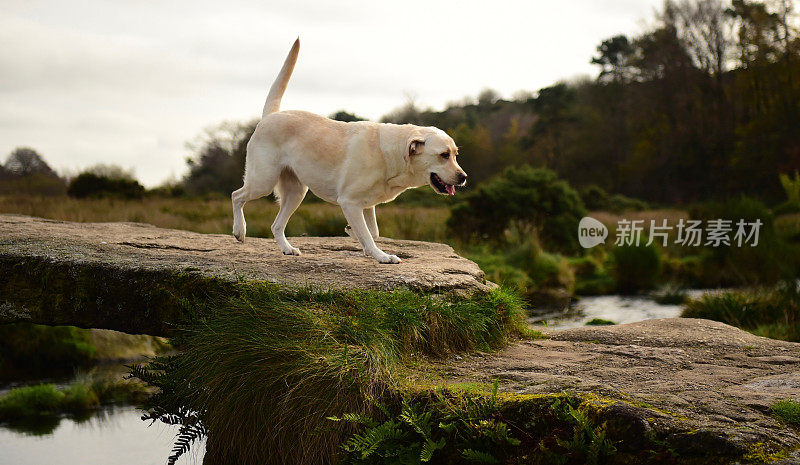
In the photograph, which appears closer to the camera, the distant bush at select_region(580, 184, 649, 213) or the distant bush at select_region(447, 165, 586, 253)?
the distant bush at select_region(447, 165, 586, 253)

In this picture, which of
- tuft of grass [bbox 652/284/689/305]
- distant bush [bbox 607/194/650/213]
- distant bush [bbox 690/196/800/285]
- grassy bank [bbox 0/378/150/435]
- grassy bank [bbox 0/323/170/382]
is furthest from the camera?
distant bush [bbox 607/194/650/213]

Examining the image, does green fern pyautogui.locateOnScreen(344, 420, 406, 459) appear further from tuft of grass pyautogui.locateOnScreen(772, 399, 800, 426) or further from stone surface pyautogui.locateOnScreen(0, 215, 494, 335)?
tuft of grass pyautogui.locateOnScreen(772, 399, 800, 426)

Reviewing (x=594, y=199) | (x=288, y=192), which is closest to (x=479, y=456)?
(x=288, y=192)

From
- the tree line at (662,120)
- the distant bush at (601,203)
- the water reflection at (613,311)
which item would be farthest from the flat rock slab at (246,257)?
the distant bush at (601,203)

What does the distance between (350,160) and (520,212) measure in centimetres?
1391

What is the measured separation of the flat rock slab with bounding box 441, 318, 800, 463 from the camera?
3860mm

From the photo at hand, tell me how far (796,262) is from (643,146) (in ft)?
70.8

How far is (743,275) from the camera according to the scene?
573 inches

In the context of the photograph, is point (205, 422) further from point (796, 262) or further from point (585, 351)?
point (796, 262)

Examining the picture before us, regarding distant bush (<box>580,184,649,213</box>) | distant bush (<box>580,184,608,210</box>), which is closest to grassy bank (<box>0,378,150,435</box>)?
distant bush (<box>580,184,649,213</box>)

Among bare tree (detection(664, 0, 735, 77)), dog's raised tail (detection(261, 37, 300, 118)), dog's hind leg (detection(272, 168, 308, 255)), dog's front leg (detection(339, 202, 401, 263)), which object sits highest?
bare tree (detection(664, 0, 735, 77))

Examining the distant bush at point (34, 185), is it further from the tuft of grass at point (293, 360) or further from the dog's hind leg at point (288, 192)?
the tuft of grass at point (293, 360)

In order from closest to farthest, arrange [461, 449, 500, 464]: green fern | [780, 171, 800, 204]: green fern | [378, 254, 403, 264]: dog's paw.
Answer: [461, 449, 500, 464]: green fern
[378, 254, 403, 264]: dog's paw
[780, 171, 800, 204]: green fern

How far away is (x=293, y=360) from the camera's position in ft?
16.0
